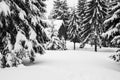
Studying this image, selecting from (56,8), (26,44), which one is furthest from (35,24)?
(56,8)

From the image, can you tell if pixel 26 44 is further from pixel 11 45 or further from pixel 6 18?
pixel 6 18

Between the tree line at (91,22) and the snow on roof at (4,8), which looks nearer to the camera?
the snow on roof at (4,8)

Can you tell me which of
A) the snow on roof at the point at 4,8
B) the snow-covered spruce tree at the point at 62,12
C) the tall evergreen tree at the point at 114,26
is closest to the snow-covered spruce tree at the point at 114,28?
the tall evergreen tree at the point at 114,26

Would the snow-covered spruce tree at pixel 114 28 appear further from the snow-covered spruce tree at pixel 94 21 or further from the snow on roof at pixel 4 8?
the snow-covered spruce tree at pixel 94 21

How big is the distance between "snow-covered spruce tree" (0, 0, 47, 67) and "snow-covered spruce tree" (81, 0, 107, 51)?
21921mm

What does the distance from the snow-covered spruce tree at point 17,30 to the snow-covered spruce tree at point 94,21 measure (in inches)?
863

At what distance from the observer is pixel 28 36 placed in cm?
1249

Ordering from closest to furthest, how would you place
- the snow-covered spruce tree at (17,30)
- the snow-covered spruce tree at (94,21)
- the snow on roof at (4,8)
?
the snow on roof at (4,8)
the snow-covered spruce tree at (17,30)
the snow-covered spruce tree at (94,21)

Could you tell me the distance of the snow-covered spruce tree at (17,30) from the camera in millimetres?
10750

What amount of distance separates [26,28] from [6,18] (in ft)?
6.19

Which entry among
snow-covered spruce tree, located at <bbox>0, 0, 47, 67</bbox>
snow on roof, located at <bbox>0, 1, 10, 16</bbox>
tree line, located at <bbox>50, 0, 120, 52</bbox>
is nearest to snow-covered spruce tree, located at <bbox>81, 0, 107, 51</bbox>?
tree line, located at <bbox>50, 0, 120, 52</bbox>

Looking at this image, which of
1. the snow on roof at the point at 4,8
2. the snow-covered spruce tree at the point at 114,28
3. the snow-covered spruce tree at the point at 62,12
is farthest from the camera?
the snow-covered spruce tree at the point at 62,12

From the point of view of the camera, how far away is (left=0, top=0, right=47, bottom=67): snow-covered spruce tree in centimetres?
1075

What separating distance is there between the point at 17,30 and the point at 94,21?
24545mm
